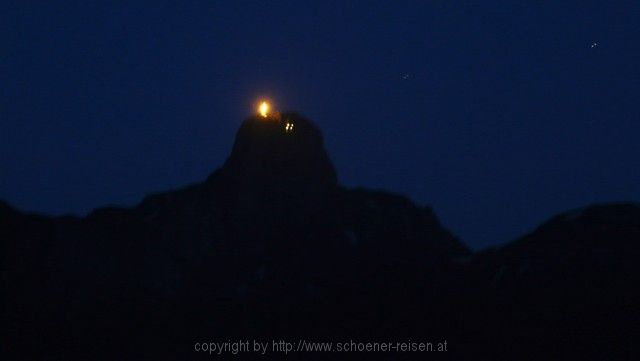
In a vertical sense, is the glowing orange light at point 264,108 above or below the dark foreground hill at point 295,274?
above

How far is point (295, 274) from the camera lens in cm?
6031

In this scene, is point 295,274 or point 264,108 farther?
point 264,108

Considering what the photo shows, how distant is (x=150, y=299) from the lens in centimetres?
5953

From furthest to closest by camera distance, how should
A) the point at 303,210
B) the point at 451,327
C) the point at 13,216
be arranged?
the point at 303,210 < the point at 13,216 < the point at 451,327

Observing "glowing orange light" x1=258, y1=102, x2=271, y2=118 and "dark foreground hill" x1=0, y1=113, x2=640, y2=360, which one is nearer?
"dark foreground hill" x1=0, y1=113, x2=640, y2=360

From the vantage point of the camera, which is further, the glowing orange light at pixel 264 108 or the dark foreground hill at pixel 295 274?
the glowing orange light at pixel 264 108

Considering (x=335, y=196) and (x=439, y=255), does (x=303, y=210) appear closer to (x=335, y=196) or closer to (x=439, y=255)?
(x=335, y=196)

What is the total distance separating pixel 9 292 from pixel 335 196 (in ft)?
Answer: 89.7

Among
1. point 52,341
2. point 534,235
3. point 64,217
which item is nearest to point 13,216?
point 64,217

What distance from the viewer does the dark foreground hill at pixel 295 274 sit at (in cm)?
4897

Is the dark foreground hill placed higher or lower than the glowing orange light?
lower

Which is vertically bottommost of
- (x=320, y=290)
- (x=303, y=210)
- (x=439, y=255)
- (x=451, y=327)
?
(x=451, y=327)

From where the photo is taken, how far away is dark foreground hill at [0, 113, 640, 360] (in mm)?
48969

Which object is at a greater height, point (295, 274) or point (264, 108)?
point (264, 108)
